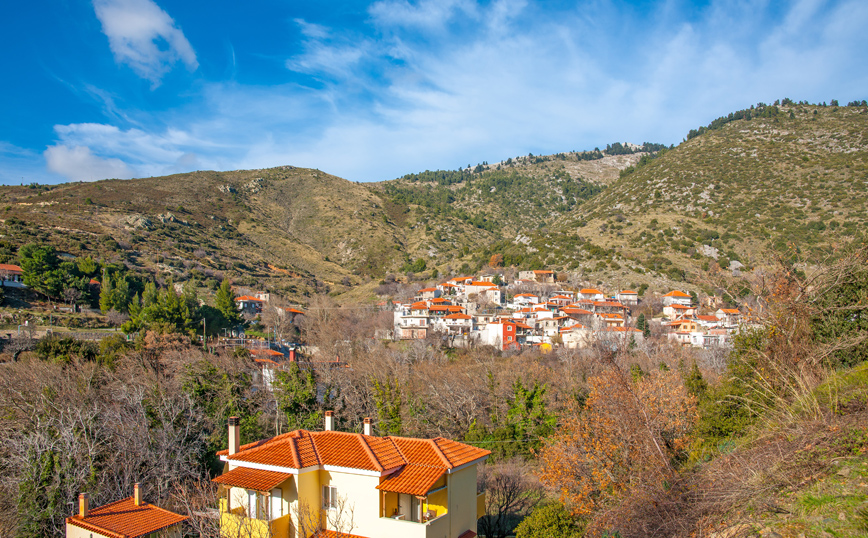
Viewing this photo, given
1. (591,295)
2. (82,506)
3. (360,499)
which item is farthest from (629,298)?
(82,506)

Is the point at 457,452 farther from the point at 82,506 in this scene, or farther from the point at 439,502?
Result: the point at 82,506

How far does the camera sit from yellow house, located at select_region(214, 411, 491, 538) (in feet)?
42.0

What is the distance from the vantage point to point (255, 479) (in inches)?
515

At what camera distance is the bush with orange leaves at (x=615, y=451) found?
10.8m

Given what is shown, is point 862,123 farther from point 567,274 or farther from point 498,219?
point 498,219

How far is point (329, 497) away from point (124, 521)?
5666mm

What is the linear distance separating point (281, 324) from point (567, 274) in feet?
124

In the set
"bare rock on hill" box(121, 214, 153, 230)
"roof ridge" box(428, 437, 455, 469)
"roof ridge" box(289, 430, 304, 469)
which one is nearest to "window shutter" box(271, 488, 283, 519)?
"roof ridge" box(289, 430, 304, 469)

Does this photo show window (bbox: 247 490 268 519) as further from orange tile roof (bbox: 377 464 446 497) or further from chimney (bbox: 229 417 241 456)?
orange tile roof (bbox: 377 464 446 497)

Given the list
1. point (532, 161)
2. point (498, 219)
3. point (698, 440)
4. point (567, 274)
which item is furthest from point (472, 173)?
point (698, 440)

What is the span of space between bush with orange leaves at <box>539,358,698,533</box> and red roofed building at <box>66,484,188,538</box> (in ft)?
34.0

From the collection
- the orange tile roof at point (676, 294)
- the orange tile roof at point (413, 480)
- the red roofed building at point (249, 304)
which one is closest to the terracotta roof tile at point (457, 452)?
the orange tile roof at point (413, 480)

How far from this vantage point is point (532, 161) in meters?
160

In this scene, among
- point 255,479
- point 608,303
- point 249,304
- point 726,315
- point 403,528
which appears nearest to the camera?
point 403,528
